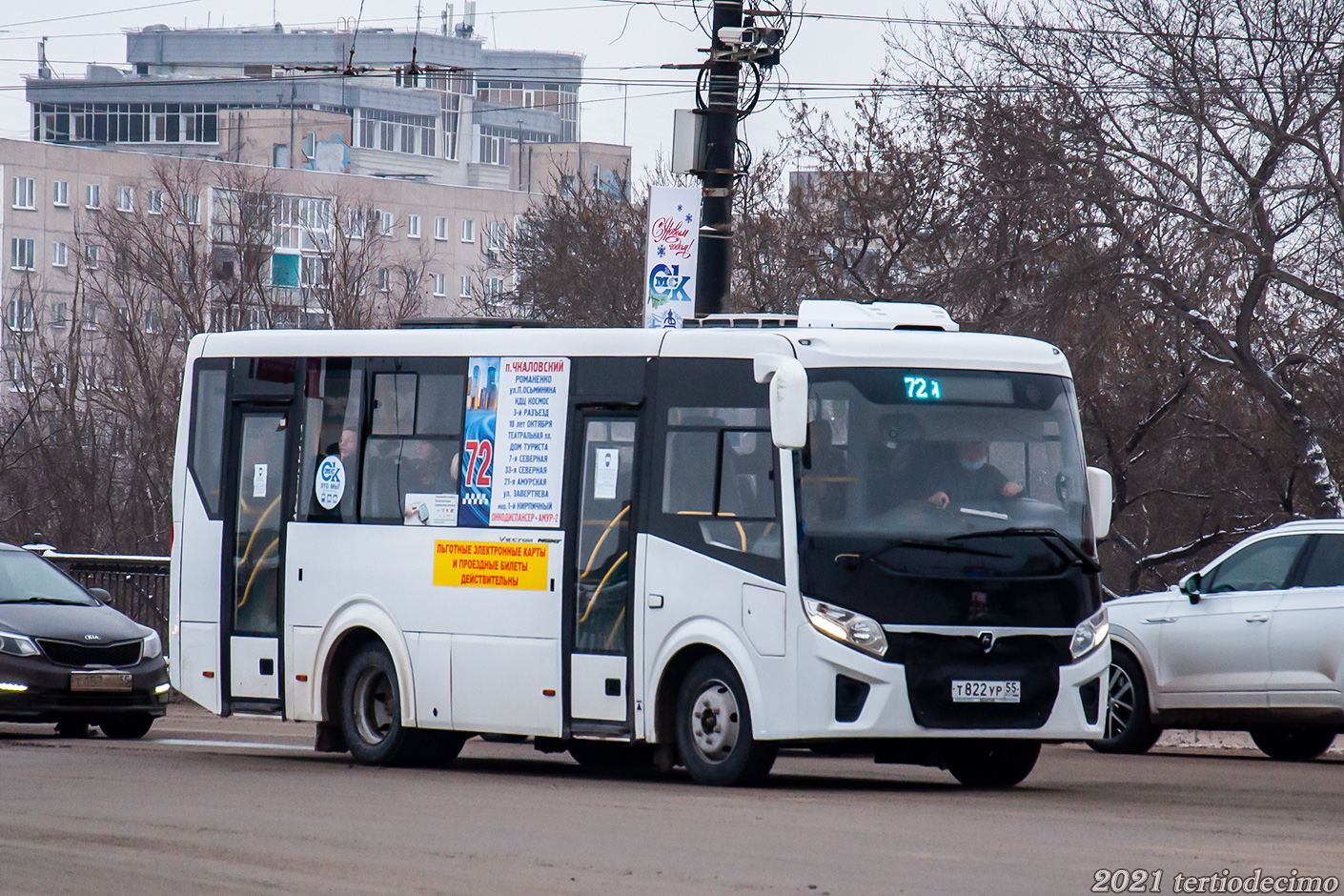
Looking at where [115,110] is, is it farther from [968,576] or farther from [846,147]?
[968,576]

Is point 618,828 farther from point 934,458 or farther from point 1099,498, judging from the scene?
point 1099,498

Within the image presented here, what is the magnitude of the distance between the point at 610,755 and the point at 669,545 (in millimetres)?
2703

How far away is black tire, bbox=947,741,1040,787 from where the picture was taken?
12891mm

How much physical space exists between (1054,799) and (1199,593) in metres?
4.69

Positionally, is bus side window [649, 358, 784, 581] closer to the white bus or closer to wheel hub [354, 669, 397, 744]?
the white bus

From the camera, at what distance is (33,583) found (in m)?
18.7

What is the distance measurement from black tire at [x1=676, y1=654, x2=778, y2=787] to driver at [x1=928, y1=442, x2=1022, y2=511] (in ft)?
5.27

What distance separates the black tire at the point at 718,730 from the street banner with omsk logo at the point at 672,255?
534cm

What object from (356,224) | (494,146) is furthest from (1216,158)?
(494,146)

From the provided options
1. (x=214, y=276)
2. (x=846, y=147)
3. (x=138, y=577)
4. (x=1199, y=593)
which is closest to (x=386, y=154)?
(x=214, y=276)

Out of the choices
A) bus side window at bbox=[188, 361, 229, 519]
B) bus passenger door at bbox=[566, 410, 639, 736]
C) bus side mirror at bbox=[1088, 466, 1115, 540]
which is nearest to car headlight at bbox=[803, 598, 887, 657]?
bus passenger door at bbox=[566, 410, 639, 736]

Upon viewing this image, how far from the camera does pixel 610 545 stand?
12953mm

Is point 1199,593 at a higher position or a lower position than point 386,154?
lower

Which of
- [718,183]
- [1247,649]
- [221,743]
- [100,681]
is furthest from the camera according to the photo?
[718,183]
